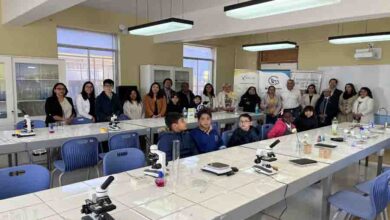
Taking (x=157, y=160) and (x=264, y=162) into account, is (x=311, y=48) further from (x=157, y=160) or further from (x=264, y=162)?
(x=157, y=160)

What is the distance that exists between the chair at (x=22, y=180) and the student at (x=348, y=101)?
6810 millimetres

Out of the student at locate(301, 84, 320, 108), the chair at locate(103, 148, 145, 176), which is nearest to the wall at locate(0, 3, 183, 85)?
the student at locate(301, 84, 320, 108)

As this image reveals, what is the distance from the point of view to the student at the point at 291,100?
7.28 m

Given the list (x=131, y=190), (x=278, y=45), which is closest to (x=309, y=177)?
(x=131, y=190)

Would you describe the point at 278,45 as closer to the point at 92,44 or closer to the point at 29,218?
the point at 92,44

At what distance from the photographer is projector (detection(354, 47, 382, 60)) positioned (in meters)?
6.75

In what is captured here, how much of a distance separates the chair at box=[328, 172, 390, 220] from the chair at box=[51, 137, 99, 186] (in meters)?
2.50

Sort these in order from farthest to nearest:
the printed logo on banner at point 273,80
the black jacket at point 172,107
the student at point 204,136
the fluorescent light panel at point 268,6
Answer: the printed logo on banner at point 273,80
the black jacket at point 172,107
the student at point 204,136
the fluorescent light panel at point 268,6

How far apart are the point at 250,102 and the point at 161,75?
2.45 metres

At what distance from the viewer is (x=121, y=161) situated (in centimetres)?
254

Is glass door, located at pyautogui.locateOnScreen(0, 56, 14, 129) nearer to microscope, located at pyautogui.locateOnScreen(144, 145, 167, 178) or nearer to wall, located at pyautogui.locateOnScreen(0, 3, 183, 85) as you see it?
wall, located at pyautogui.locateOnScreen(0, 3, 183, 85)

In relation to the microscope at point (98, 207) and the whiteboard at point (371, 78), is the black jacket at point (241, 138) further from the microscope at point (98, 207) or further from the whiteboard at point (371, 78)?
the whiteboard at point (371, 78)

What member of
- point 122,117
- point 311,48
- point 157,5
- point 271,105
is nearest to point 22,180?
point 122,117

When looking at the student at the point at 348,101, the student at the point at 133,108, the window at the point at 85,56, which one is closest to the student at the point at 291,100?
the student at the point at 348,101
